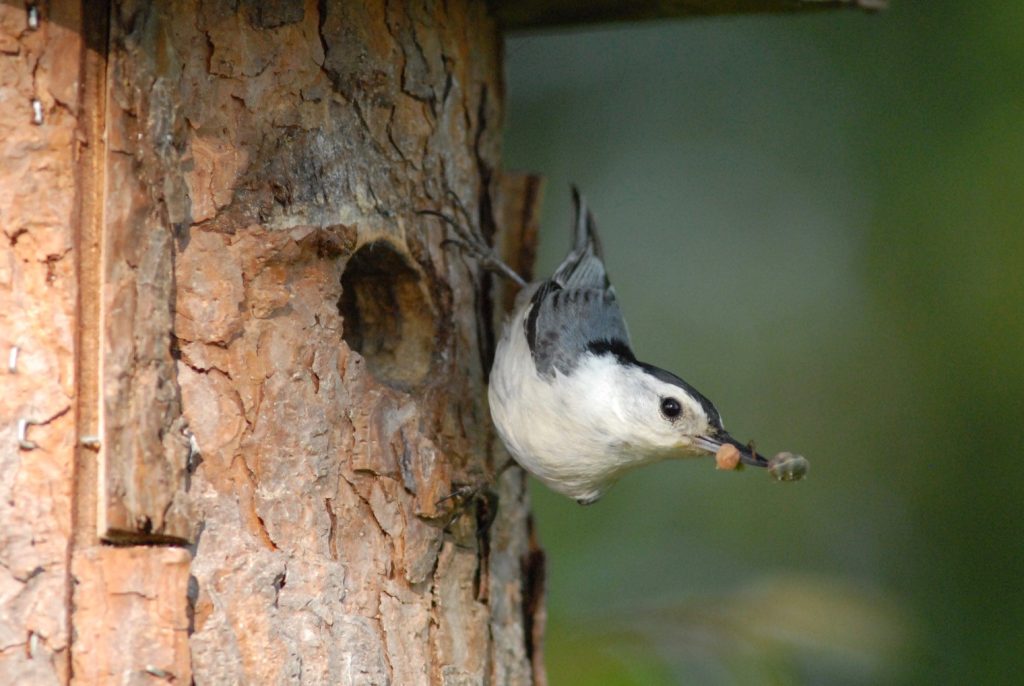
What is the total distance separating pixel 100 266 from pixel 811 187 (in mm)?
4625

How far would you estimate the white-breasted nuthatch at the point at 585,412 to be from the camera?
2.59 meters

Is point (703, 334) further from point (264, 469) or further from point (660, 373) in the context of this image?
point (264, 469)

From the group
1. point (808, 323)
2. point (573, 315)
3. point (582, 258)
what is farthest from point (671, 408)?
point (808, 323)

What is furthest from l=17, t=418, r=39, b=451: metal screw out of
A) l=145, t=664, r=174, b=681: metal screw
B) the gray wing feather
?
the gray wing feather

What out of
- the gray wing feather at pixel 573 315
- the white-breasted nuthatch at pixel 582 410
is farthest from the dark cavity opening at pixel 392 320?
the gray wing feather at pixel 573 315

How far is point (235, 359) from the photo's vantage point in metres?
2.22

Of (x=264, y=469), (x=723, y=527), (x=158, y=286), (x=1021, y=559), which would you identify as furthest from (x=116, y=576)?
(x=723, y=527)

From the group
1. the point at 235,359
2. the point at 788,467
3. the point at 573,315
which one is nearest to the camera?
the point at 235,359

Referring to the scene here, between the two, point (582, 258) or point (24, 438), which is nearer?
point (24, 438)

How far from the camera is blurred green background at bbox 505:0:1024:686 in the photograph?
329 cm

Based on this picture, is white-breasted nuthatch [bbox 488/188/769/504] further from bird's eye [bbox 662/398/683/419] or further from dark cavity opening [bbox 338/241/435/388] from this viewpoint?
dark cavity opening [bbox 338/241/435/388]

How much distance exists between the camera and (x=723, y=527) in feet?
18.6

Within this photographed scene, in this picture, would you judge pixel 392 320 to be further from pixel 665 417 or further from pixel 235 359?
pixel 665 417

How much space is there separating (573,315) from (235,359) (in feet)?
3.33
